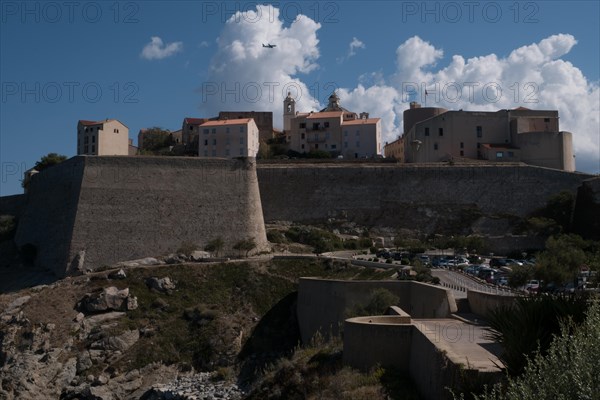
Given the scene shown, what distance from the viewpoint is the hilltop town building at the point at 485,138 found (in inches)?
1913

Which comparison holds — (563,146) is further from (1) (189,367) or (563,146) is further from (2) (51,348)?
(2) (51,348)

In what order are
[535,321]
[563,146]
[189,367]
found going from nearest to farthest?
[535,321]
[189,367]
[563,146]

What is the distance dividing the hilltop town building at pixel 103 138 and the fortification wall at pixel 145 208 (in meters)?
15.0

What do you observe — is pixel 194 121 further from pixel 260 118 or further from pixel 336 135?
pixel 336 135

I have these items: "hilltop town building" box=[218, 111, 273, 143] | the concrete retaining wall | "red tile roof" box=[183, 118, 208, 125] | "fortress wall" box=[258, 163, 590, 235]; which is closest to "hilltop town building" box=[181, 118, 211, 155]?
"red tile roof" box=[183, 118, 208, 125]

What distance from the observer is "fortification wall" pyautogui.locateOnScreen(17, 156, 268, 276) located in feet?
129

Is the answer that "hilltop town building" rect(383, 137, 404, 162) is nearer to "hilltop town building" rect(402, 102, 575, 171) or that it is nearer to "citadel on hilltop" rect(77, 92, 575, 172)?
"citadel on hilltop" rect(77, 92, 575, 172)

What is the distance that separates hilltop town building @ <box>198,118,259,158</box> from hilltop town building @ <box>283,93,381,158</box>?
508 cm

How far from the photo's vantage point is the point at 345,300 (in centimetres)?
2552

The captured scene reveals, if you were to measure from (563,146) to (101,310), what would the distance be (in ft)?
109

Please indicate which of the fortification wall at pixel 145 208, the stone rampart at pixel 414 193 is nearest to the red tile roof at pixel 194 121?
the stone rampart at pixel 414 193

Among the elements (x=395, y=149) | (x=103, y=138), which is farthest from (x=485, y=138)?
(x=103, y=138)

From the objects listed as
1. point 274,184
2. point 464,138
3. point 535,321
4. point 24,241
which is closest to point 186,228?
point 274,184

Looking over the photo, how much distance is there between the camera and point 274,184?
4616 centimetres
